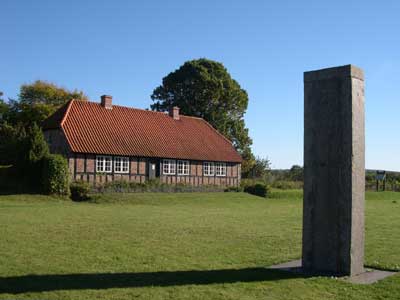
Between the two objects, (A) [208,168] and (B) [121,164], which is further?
(A) [208,168]

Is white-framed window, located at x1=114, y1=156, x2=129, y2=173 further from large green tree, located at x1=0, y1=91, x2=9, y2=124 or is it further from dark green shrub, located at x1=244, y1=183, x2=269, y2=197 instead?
large green tree, located at x1=0, y1=91, x2=9, y2=124

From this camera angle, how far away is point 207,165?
40.4 metres

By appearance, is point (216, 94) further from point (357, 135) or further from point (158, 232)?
point (357, 135)

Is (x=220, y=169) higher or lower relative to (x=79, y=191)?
higher

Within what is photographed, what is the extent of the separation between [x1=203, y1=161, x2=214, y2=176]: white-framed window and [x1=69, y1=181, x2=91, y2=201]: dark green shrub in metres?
13.0

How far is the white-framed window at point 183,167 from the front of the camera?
38.4 m

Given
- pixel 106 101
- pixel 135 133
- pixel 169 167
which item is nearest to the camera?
pixel 135 133

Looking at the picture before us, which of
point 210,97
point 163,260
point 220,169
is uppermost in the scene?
point 210,97

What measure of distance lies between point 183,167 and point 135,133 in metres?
4.77

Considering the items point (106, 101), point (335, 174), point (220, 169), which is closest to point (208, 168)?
point (220, 169)

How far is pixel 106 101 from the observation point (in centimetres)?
3797

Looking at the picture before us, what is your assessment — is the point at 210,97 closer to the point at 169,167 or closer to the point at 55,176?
the point at 169,167

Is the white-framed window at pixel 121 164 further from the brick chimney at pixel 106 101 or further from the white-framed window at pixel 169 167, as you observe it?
the brick chimney at pixel 106 101

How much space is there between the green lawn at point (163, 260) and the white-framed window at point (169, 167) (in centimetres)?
2099
